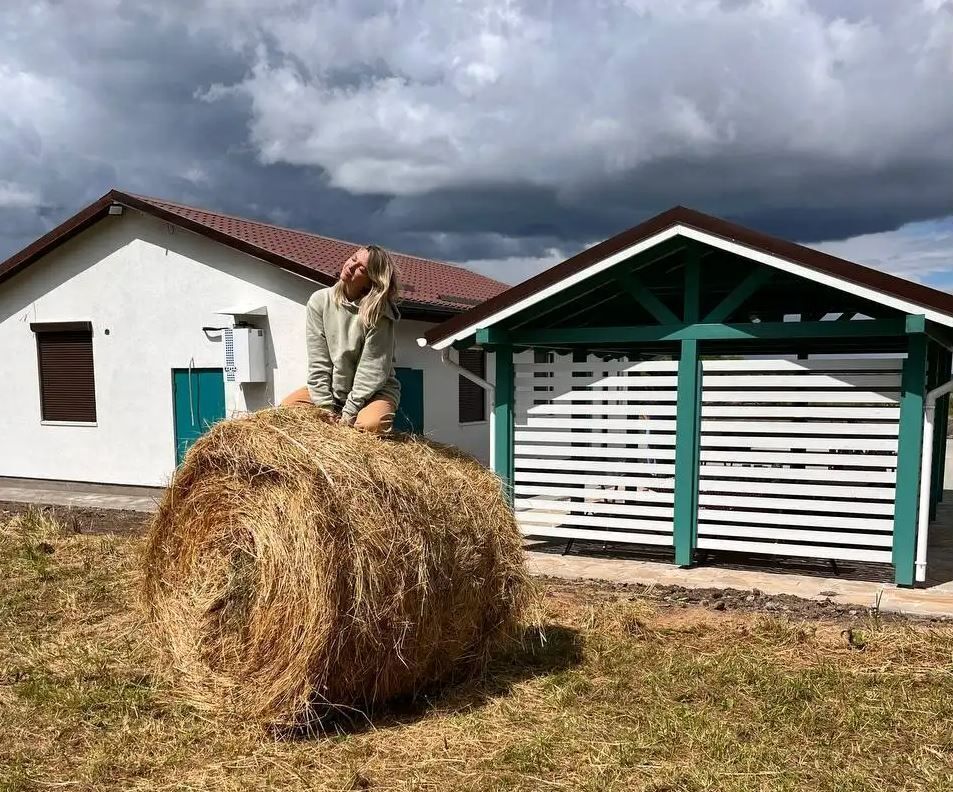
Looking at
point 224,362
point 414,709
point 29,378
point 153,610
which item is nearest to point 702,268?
point 414,709

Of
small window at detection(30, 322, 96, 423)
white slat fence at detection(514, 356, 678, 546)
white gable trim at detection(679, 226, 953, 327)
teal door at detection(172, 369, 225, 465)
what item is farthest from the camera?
small window at detection(30, 322, 96, 423)

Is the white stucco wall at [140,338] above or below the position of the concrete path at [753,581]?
above

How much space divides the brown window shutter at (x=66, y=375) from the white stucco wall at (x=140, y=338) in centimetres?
17

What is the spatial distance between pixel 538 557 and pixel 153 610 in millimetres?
4252

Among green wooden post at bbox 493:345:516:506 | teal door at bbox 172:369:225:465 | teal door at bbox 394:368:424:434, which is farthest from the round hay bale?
teal door at bbox 172:369:225:465

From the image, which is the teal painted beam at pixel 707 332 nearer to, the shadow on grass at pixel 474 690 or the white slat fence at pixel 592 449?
the white slat fence at pixel 592 449

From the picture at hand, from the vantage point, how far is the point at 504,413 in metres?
8.05

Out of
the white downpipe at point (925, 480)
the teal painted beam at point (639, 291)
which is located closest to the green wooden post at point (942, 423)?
the white downpipe at point (925, 480)

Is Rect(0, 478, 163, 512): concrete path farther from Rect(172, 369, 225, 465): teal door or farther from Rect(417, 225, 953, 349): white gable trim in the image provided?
Rect(417, 225, 953, 349): white gable trim

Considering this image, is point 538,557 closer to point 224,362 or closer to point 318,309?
point 318,309

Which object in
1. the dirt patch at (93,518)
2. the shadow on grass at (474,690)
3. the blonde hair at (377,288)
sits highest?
the blonde hair at (377,288)

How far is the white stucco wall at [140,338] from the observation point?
11.1 meters

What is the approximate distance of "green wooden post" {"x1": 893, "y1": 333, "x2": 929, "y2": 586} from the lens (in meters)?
6.47

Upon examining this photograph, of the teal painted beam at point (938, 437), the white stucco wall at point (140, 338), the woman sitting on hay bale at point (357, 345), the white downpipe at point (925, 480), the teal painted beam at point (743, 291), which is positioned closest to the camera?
the woman sitting on hay bale at point (357, 345)
